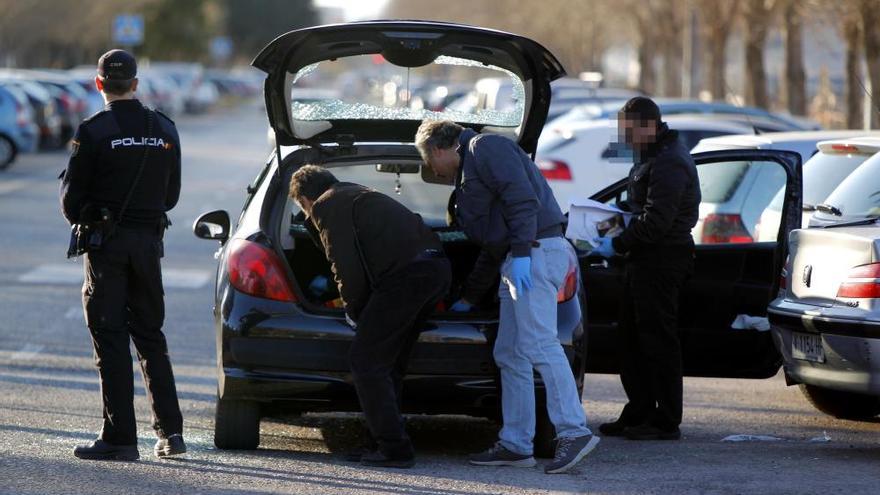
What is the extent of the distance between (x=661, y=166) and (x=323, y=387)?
6.66ft

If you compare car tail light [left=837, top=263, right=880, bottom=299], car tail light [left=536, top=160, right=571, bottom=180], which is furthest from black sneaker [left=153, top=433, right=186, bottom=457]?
car tail light [left=536, top=160, right=571, bottom=180]

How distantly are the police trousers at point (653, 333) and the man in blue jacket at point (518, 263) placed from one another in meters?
0.88

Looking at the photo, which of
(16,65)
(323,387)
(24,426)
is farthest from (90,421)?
(16,65)

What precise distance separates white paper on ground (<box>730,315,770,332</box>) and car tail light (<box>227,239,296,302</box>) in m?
2.61

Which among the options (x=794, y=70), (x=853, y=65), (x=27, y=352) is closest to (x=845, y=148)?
(x=27, y=352)

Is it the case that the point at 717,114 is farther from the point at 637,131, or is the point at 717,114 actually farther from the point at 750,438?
the point at 637,131

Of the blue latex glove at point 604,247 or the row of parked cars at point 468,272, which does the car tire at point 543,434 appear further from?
the blue latex glove at point 604,247

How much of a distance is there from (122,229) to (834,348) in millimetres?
3294

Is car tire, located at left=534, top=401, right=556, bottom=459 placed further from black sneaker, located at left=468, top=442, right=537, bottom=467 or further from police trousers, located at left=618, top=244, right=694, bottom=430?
police trousers, located at left=618, top=244, right=694, bottom=430

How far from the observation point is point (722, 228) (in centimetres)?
952

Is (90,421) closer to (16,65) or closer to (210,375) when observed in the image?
(210,375)

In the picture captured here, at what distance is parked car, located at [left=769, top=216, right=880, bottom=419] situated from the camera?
7.12 m

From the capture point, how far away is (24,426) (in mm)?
7988

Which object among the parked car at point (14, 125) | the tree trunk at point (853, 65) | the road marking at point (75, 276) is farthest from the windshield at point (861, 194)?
the parked car at point (14, 125)
